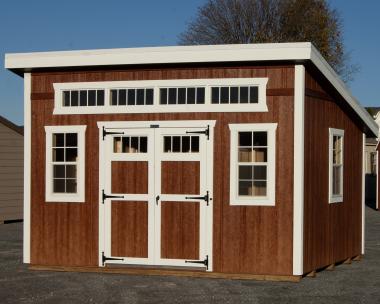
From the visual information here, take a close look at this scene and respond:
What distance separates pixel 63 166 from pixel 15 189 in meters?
11.7

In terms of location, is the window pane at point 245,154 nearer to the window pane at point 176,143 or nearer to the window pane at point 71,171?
the window pane at point 176,143

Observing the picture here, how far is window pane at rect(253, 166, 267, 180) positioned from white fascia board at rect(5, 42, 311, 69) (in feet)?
5.54

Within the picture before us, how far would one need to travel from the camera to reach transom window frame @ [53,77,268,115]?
39.3ft

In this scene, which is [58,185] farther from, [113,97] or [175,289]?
[175,289]

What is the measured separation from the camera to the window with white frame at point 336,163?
13.3 meters

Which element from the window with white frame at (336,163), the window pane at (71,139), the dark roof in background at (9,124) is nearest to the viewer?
the window pane at (71,139)

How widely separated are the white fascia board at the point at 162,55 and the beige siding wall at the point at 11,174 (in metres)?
11.0

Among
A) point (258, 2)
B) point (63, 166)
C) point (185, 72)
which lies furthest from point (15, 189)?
point (258, 2)

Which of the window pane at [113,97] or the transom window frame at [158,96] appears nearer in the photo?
the transom window frame at [158,96]

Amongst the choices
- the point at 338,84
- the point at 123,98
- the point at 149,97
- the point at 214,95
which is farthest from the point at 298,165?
the point at 123,98

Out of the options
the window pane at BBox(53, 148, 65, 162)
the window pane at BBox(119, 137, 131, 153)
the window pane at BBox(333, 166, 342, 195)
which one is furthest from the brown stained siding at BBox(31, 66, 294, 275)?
the window pane at BBox(333, 166, 342, 195)

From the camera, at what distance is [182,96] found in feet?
40.4

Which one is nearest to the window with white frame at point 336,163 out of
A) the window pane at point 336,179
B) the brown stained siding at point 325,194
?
the window pane at point 336,179

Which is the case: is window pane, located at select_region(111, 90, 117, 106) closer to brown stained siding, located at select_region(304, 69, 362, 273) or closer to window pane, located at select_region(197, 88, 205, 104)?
window pane, located at select_region(197, 88, 205, 104)
